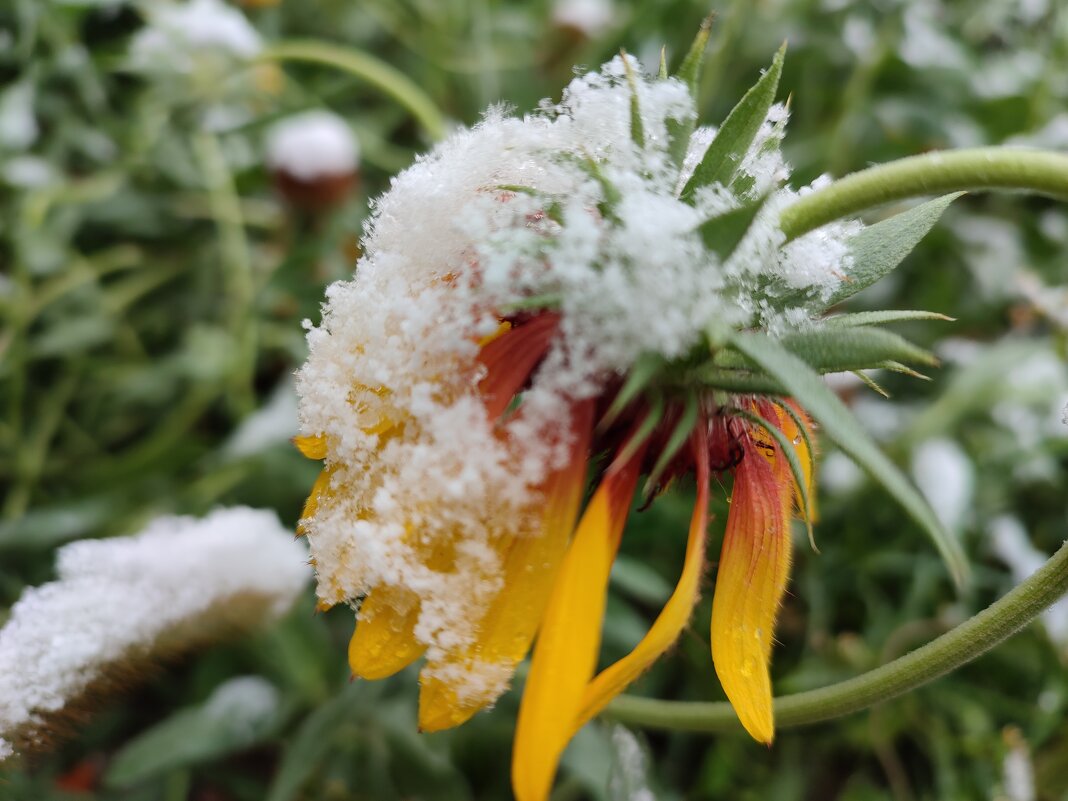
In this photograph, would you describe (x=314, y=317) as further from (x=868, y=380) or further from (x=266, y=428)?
(x=868, y=380)

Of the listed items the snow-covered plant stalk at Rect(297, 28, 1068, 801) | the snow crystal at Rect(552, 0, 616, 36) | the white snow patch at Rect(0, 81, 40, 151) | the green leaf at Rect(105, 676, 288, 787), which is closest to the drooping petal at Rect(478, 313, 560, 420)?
the snow-covered plant stalk at Rect(297, 28, 1068, 801)

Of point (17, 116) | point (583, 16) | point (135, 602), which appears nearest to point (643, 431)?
Answer: point (135, 602)

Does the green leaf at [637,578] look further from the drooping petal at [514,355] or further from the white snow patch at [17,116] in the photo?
the white snow patch at [17,116]

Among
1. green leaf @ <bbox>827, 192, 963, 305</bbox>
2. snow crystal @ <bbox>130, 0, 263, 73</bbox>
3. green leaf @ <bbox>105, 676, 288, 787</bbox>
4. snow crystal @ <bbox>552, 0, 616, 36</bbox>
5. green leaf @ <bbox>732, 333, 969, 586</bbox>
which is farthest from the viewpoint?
snow crystal @ <bbox>552, 0, 616, 36</bbox>

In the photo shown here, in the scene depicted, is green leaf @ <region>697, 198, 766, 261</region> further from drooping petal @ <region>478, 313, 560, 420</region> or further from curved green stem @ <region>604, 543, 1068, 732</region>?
curved green stem @ <region>604, 543, 1068, 732</region>

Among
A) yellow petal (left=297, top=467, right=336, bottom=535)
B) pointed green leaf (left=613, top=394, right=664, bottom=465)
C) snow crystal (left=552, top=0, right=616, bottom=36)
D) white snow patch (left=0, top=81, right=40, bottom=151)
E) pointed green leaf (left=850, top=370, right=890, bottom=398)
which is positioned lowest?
pointed green leaf (left=850, top=370, right=890, bottom=398)

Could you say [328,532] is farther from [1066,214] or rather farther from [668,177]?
[1066,214]

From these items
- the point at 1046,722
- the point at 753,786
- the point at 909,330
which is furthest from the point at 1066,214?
the point at 753,786
